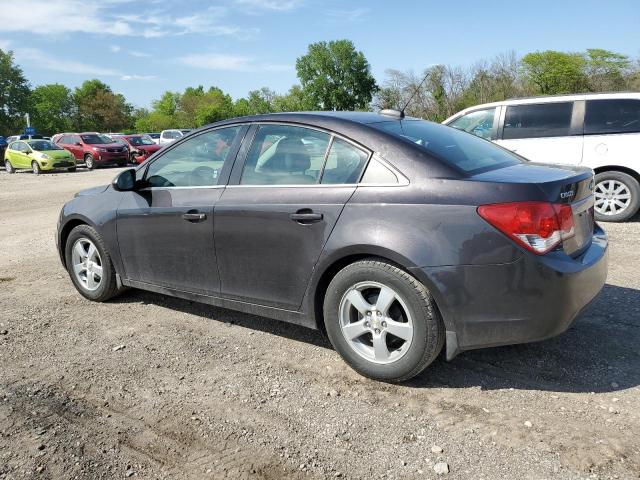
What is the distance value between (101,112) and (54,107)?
23.5 ft

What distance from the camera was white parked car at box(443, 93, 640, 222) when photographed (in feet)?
26.0

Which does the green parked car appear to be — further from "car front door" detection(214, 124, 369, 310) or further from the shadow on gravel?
"car front door" detection(214, 124, 369, 310)

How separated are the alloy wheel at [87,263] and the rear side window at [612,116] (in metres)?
7.09

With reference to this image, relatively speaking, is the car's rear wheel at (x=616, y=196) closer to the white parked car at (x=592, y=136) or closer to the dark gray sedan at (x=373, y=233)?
the white parked car at (x=592, y=136)

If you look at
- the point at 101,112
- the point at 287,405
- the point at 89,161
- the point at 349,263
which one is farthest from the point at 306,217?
the point at 101,112

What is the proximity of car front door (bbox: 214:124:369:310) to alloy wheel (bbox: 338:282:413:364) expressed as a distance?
36 cm

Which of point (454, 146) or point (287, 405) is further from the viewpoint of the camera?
point (454, 146)

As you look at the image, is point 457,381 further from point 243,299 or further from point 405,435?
point 243,299

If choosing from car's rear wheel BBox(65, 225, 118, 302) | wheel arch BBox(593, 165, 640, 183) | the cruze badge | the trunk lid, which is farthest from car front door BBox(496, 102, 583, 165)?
car's rear wheel BBox(65, 225, 118, 302)

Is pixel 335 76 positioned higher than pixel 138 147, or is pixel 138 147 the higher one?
pixel 335 76

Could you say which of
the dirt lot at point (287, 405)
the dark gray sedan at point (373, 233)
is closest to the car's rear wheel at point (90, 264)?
the dirt lot at point (287, 405)

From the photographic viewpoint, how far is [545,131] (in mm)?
8500

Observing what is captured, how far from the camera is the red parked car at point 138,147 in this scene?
30.1 metres

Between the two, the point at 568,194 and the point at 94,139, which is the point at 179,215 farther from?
the point at 94,139
